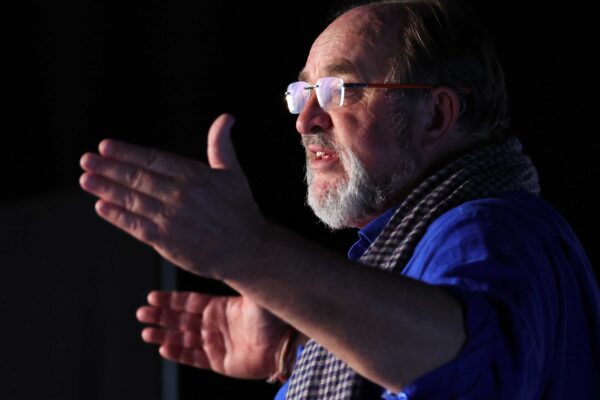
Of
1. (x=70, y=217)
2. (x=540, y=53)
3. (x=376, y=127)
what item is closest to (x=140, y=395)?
(x=70, y=217)

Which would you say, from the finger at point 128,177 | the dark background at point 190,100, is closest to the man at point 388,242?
the finger at point 128,177

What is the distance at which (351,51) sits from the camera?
1927mm

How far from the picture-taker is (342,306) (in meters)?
1.16

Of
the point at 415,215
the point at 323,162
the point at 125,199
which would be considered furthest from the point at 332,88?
the point at 125,199

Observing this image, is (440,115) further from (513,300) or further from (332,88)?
(513,300)

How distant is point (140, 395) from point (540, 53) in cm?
159

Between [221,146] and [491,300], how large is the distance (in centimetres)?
39

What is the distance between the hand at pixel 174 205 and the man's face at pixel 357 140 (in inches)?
30.1

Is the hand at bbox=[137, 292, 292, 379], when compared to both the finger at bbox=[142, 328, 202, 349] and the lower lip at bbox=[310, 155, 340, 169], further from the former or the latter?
the lower lip at bbox=[310, 155, 340, 169]

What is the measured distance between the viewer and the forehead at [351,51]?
6.24ft

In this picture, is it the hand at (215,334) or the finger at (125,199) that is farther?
the hand at (215,334)

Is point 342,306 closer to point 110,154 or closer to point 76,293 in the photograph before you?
point 110,154

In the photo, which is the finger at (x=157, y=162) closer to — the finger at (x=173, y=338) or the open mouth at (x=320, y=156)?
the finger at (x=173, y=338)

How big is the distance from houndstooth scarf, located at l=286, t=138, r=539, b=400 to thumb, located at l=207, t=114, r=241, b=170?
0.43 metres
